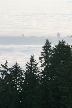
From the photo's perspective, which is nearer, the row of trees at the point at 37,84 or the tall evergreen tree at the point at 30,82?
the row of trees at the point at 37,84

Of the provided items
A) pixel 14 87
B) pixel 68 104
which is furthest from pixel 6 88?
pixel 68 104

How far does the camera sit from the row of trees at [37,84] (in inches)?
1689

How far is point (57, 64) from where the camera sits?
43.7 metres

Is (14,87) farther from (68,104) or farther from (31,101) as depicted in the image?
(68,104)

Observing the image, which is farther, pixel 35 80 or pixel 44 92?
pixel 35 80

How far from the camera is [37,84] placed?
4328 cm

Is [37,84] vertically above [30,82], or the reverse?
[30,82]

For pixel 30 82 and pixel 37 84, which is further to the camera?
pixel 30 82

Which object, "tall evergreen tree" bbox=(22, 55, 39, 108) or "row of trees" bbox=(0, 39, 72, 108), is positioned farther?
"tall evergreen tree" bbox=(22, 55, 39, 108)

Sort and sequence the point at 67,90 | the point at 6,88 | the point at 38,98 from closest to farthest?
the point at 67,90 < the point at 38,98 < the point at 6,88

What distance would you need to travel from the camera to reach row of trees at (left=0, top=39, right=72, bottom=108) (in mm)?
42906

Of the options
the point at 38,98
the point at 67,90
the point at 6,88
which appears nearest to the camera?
the point at 67,90

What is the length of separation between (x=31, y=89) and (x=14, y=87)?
6.41ft

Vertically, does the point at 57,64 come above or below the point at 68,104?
above
